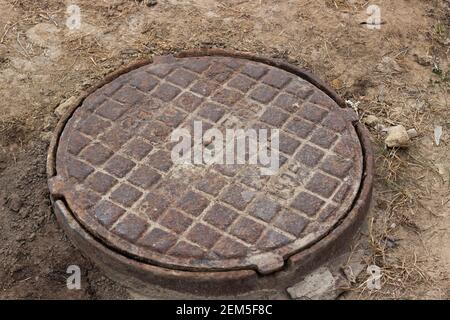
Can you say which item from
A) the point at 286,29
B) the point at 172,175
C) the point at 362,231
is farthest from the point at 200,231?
the point at 286,29

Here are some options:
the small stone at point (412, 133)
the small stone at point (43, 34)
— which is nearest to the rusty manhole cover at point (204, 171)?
the small stone at point (412, 133)

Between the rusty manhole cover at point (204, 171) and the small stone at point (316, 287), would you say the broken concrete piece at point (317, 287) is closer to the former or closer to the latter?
the small stone at point (316, 287)

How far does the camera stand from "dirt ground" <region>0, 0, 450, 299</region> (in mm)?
2684

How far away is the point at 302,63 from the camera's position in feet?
11.4

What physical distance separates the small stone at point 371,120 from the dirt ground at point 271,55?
0.06 feet

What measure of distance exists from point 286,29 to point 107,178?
5.10ft

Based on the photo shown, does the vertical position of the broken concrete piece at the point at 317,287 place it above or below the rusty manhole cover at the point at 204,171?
below

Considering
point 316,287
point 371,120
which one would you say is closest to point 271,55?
point 371,120

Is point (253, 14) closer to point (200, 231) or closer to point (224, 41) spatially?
point (224, 41)

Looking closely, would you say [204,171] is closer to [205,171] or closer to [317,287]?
[205,171]

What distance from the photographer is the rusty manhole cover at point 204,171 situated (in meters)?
2.55

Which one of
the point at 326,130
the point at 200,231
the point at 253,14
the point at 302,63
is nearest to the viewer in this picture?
the point at 200,231

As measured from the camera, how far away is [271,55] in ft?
11.5

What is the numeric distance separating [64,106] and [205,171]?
96 cm
